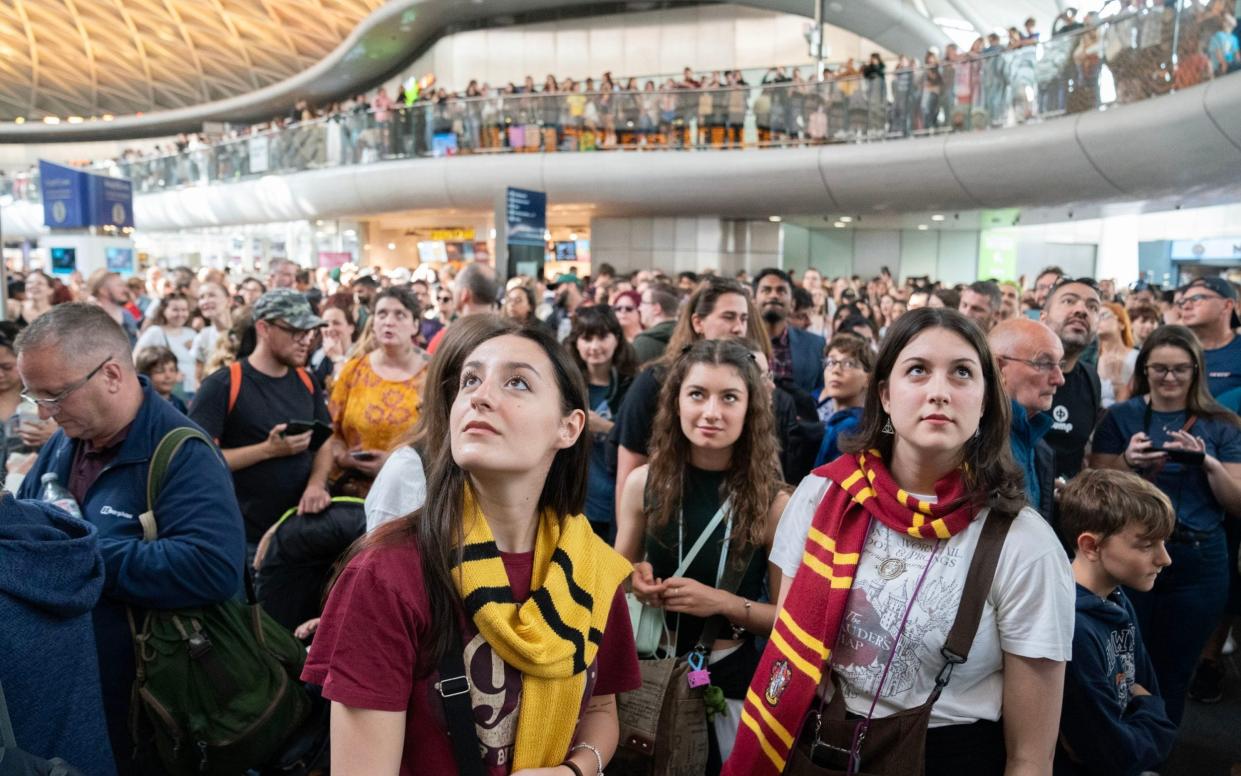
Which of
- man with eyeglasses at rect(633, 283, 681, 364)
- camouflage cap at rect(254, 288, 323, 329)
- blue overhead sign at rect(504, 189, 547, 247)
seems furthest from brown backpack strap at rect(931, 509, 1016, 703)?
blue overhead sign at rect(504, 189, 547, 247)

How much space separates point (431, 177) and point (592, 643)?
20.4 m

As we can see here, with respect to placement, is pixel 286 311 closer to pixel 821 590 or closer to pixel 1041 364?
pixel 821 590

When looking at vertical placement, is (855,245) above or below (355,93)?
below

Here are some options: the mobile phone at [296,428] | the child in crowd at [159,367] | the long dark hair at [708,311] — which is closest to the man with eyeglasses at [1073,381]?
the long dark hair at [708,311]

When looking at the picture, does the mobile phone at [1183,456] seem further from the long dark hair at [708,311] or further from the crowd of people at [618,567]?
the long dark hair at [708,311]

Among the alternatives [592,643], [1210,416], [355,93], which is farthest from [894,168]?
[355,93]

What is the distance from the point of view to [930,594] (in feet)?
6.50

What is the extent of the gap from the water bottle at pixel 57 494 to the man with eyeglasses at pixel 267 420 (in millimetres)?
1220

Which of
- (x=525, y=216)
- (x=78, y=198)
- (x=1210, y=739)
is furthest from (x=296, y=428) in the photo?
(x=78, y=198)

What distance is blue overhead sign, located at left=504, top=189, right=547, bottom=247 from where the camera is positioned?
1055 centimetres

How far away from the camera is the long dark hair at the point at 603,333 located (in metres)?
5.01

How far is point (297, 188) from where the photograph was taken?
23.6 metres

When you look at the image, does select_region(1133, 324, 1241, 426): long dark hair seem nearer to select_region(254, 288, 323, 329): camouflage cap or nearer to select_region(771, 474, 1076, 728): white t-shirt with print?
select_region(771, 474, 1076, 728): white t-shirt with print

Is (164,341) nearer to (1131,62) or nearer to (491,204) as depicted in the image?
(1131,62)
